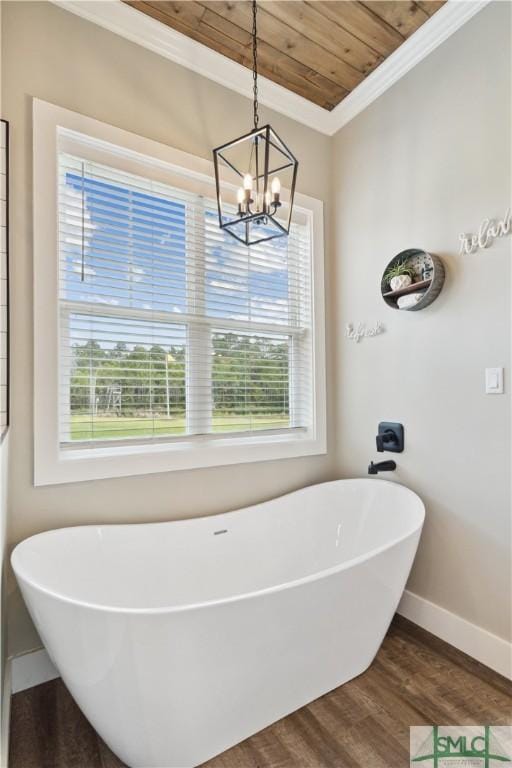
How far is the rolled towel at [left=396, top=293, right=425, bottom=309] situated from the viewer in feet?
6.44

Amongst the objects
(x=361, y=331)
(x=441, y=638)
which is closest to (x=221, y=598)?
(x=441, y=638)

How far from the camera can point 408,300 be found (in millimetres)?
2010

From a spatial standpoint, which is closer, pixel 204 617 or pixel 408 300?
pixel 204 617

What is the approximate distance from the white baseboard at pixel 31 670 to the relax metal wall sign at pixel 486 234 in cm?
259

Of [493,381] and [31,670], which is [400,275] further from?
[31,670]

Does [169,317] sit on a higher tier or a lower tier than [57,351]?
higher

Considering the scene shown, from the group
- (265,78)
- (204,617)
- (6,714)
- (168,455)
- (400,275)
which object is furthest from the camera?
(265,78)

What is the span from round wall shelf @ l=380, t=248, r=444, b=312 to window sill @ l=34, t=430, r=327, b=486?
3.28ft

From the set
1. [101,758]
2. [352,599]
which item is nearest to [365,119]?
[352,599]

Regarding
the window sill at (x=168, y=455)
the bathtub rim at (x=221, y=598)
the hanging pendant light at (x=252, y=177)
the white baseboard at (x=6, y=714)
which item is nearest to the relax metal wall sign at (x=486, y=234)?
the hanging pendant light at (x=252, y=177)

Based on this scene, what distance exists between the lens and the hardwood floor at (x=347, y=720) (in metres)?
1.28

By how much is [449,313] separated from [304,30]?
1615mm

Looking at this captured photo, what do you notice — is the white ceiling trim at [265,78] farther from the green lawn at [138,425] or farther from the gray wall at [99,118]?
the green lawn at [138,425]

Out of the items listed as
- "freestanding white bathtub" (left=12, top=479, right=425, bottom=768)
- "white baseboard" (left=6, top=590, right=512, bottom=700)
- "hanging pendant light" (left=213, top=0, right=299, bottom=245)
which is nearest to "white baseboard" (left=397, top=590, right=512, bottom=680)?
"white baseboard" (left=6, top=590, right=512, bottom=700)
